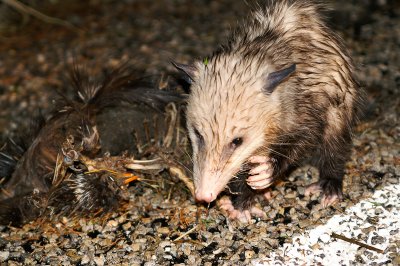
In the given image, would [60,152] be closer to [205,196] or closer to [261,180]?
[205,196]

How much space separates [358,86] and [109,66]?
220 centimetres

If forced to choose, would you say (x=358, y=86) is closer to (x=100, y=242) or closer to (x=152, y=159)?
(x=152, y=159)

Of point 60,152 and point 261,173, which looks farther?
point 60,152

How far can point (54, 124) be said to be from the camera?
3.08m

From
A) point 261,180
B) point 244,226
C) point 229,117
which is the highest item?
point 229,117

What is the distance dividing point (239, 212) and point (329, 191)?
47 cm

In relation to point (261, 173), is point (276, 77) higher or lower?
higher

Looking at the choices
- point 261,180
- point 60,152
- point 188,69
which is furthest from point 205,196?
point 60,152

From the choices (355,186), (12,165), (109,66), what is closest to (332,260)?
(355,186)

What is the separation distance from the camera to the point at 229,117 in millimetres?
2432

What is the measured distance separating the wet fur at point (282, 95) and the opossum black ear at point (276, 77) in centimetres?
3

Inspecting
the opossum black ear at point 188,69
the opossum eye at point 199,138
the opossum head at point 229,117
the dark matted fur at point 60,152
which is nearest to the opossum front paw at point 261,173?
the opossum head at point 229,117

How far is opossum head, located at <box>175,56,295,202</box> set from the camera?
2438 mm

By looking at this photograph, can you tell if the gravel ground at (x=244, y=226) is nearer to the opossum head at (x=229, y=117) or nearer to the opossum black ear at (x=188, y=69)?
the opossum head at (x=229, y=117)
